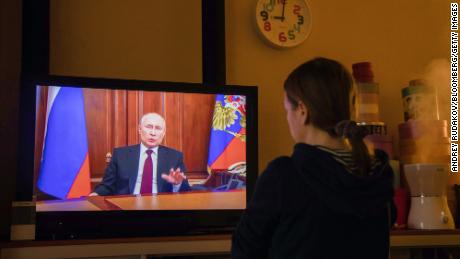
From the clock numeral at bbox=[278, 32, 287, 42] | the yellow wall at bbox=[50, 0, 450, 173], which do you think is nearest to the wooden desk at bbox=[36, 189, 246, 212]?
the yellow wall at bbox=[50, 0, 450, 173]

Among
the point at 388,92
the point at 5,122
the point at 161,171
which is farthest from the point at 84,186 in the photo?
the point at 388,92

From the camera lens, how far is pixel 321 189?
3.72ft

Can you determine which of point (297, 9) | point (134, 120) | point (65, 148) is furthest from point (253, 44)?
point (65, 148)

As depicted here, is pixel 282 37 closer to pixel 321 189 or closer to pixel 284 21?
pixel 284 21

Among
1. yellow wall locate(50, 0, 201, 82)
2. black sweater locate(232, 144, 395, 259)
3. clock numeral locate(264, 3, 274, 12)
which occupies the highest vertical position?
clock numeral locate(264, 3, 274, 12)

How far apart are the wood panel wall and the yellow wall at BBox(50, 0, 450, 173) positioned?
345mm

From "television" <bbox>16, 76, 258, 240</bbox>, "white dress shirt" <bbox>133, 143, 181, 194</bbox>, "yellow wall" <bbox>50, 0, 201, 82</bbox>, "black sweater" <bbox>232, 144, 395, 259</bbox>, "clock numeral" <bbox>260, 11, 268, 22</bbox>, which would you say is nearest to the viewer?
"black sweater" <bbox>232, 144, 395, 259</bbox>

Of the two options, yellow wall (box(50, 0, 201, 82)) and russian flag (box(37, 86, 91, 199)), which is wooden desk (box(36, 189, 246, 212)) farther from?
yellow wall (box(50, 0, 201, 82))

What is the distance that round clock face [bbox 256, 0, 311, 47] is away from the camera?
279cm

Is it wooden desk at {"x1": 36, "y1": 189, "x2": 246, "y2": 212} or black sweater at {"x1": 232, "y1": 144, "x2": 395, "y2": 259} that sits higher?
black sweater at {"x1": 232, "y1": 144, "x2": 395, "y2": 259}

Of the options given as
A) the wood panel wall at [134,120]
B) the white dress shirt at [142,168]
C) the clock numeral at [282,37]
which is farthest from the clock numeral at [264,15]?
the white dress shirt at [142,168]

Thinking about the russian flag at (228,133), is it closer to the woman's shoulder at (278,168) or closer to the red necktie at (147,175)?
Answer: the red necktie at (147,175)

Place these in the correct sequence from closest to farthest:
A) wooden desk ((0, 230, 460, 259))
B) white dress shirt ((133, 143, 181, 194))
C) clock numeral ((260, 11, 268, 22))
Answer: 1. wooden desk ((0, 230, 460, 259))
2. white dress shirt ((133, 143, 181, 194))
3. clock numeral ((260, 11, 268, 22))

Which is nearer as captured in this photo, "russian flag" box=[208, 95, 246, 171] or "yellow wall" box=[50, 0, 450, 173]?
"russian flag" box=[208, 95, 246, 171]
